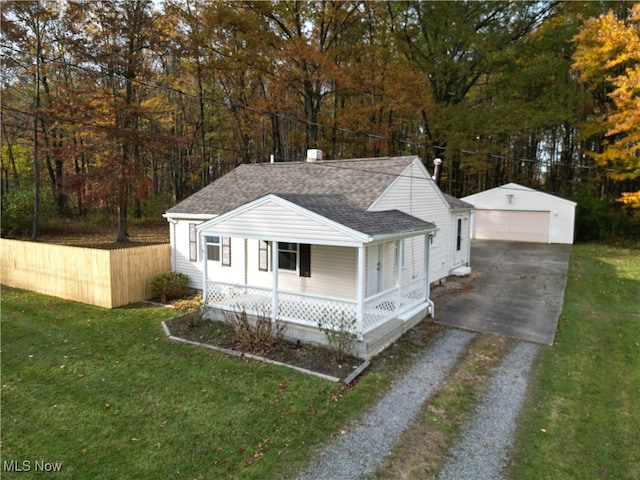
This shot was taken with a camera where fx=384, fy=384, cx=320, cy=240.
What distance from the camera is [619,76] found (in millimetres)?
19297

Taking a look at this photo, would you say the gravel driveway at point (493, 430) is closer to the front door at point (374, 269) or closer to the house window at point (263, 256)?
the front door at point (374, 269)

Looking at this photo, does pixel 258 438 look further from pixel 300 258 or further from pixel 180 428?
pixel 300 258

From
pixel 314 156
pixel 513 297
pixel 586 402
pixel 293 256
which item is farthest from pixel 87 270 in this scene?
pixel 513 297

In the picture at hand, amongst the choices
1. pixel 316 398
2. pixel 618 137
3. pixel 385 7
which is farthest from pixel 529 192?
pixel 316 398

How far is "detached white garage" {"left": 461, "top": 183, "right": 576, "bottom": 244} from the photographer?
24516 millimetres

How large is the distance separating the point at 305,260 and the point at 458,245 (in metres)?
8.99

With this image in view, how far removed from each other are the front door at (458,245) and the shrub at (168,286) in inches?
434

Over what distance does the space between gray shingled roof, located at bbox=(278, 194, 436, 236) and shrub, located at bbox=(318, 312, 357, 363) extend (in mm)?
1992

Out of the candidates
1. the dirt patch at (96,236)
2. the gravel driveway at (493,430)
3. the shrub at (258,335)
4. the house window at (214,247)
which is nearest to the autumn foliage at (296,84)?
the dirt patch at (96,236)

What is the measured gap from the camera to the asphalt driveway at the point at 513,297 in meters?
10.0

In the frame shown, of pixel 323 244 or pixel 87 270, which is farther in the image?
pixel 87 270

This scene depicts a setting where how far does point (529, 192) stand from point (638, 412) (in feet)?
70.7

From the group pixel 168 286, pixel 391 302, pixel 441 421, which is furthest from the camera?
pixel 168 286

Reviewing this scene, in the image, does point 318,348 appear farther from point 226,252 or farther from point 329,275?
point 226,252
